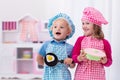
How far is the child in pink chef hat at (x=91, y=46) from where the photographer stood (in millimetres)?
791

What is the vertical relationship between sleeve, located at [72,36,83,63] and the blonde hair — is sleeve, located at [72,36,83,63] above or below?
below

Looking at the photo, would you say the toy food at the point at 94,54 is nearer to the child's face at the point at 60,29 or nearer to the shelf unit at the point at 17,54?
the child's face at the point at 60,29

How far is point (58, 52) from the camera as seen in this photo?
0.83 metres

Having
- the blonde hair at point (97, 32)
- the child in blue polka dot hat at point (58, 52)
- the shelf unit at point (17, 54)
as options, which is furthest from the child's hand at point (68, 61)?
the shelf unit at point (17, 54)

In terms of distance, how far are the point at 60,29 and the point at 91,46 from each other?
117mm

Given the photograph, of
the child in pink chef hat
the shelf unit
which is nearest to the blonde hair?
the child in pink chef hat

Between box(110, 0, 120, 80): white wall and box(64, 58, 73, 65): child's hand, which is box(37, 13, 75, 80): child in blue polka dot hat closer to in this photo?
box(64, 58, 73, 65): child's hand

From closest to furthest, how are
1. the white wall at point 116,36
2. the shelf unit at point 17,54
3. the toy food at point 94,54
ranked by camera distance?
the toy food at point 94,54 < the white wall at point 116,36 < the shelf unit at point 17,54

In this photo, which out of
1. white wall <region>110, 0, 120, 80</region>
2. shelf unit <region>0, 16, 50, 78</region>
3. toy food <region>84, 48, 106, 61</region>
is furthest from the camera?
shelf unit <region>0, 16, 50, 78</region>

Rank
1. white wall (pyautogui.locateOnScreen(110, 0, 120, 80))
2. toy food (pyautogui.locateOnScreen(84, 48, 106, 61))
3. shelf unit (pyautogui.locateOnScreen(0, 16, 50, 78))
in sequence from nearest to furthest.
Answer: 1. toy food (pyautogui.locateOnScreen(84, 48, 106, 61))
2. white wall (pyautogui.locateOnScreen(110, 0, 120, 80))
3. shelf unit (pyautogui.locateOnScreen(0, 16, 50, 78))

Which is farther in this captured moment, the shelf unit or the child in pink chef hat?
the shelf unit

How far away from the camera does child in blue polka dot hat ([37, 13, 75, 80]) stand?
2.65 ft

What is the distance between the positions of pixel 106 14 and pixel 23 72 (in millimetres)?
683

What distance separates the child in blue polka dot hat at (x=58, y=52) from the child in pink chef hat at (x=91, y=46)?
0.03 meters
